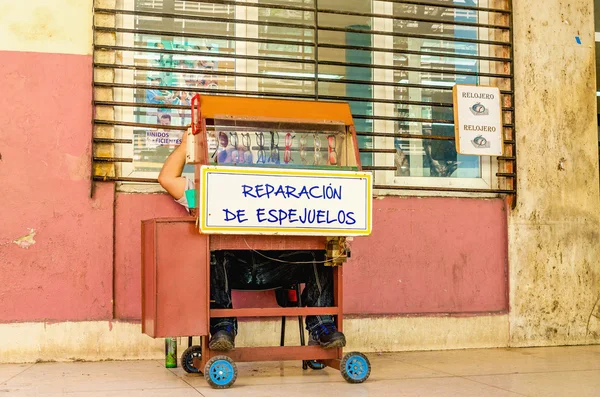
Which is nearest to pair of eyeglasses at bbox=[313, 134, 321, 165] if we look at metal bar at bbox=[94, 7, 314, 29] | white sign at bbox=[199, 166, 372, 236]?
white sign at bbox=[199, 166, 372, 236]

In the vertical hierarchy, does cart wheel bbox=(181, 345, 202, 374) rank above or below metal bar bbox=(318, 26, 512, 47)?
below

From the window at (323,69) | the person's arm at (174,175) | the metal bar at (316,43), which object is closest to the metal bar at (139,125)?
the window at (323,69)

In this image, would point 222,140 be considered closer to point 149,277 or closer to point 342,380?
point 149,277

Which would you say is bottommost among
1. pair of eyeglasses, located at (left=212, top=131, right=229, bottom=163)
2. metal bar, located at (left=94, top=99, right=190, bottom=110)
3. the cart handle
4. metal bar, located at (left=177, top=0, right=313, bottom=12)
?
pair of eyeglasses, located at (left=212, top=131, right=229, bottom=163)

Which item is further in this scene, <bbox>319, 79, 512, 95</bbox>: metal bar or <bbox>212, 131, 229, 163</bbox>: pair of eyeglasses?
<bbox>319, 79, 512, 95</bbox>: metal bar

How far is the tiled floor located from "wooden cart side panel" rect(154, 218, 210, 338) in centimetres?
35

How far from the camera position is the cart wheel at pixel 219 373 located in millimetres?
4152

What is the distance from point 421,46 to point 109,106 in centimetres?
248

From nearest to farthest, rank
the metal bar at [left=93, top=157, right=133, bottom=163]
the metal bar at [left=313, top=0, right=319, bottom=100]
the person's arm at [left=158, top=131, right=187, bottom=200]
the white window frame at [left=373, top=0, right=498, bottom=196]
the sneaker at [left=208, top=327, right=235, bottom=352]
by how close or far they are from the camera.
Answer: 1. the sneaker at [left=208, top=327, right=235, bottom=352]
2. the person's arm at [left=158, top=131, right=187, bottom=200]
3. the metal bar at [left=93, top=157, right=133, bottom=163]
4. the metal bar at [left=313, top=0, right=319, bottom=100]
5. the white window frame at [left=373, top=0, right=498, bottom=196]

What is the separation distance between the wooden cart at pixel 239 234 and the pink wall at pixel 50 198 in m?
0.86

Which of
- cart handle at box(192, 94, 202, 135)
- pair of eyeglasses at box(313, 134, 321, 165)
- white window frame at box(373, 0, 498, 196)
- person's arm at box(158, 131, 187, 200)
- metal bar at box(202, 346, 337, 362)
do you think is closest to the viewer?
metal bar at box(202, 346, 337, 362)

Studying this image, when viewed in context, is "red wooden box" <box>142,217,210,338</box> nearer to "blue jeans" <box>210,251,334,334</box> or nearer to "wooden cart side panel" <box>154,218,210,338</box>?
"wooden cart side panel" <box>154,218,210,338</box>

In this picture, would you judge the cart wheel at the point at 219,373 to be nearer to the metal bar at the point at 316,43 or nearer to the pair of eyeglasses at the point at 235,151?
the pair of eyeglasses at the point at 235,151

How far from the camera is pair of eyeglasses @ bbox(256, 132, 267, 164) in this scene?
4684mm
